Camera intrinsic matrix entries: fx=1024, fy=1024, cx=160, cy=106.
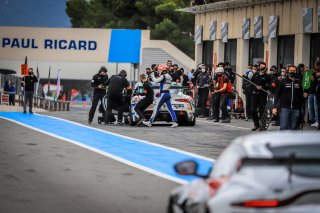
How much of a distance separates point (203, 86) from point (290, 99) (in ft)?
55.7

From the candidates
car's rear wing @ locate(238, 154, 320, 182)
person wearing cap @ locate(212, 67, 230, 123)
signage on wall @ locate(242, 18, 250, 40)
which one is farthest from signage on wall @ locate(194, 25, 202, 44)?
car's rear wing @ locate(238, 154, 320, 182)

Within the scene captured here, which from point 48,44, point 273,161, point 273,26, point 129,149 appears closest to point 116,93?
point 129,149

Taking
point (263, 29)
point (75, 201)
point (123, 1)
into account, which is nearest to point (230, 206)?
point (75, 201)

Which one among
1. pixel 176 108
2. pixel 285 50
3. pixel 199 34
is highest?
pixel 199 34

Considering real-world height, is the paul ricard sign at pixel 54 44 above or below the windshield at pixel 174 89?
above

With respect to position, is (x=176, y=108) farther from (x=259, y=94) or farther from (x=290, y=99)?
(x=290, y=99)

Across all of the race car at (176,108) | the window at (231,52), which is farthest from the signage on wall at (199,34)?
the race car at (176,108)

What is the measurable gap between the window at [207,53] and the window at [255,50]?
6.37m

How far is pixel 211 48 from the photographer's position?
5381cm

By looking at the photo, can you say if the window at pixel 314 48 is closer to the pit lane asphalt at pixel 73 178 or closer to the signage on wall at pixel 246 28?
the signage on wall at pixel 246 28

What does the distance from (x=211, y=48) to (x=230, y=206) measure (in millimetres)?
47835

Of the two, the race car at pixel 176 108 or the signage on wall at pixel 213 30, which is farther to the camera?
the signage on wall at pixel 213 30

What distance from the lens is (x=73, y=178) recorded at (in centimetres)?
1451

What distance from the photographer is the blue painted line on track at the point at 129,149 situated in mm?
16984
